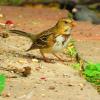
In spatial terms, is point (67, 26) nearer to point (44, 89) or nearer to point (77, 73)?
point (77, 73)

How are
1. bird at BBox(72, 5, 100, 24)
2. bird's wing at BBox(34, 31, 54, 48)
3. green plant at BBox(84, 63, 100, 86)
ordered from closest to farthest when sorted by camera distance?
green plant at BBox(84, 63, 100, 86) < bird's wing at BBox(34, 31, 54, 48) < bird at BBox(72, 5, 100, 24)

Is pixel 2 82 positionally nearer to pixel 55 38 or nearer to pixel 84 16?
pixel 55 38

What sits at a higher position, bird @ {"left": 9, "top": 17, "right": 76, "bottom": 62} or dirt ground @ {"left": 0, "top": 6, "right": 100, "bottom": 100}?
bird @ {"left": 9, "top": 17, "right": 76, "bottom": 62}

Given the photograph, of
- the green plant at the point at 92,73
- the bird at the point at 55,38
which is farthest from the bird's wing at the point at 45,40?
the green plant at the point at 92,73

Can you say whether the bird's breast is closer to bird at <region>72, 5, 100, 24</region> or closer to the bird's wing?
the bird's wing

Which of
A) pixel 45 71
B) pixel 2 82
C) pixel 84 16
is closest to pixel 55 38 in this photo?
pixel 45 71

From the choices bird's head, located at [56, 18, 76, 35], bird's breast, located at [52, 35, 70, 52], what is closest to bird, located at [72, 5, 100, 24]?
bird's head, located at [56, 18, 76, 35]

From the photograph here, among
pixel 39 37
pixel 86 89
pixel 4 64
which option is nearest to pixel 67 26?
pixel 39 37

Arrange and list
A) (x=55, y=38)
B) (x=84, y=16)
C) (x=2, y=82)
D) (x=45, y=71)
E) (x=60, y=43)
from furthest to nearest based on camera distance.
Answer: (x=84, y=16), (x=55, y=38), (x=60, y=43), (x=45, y=71), (x=2, y=82)
